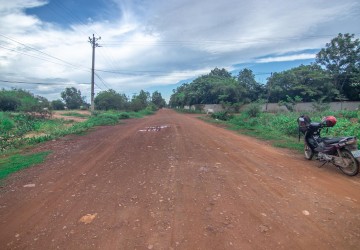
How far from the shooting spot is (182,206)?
3660 millimetres

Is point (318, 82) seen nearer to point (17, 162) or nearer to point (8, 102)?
point (17, 162)

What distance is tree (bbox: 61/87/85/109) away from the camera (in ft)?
257

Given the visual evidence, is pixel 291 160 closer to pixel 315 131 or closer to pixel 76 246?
pixel 315 131

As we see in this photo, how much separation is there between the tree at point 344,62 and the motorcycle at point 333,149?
111ft

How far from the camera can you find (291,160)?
21.5 ft

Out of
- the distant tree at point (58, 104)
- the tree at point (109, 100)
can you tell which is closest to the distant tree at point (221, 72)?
the tree at point (109, 100)

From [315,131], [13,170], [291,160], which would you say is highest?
[315,131]

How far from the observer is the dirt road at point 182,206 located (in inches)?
112

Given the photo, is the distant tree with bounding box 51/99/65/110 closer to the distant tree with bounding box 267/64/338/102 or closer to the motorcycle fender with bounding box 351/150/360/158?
the distant tree with bounding box 267/64/338/102

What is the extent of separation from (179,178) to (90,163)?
277cm

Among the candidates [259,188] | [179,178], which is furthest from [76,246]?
[259,188]

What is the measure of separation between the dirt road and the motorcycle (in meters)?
0.21

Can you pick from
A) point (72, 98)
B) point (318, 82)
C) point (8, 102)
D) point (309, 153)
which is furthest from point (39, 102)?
point (72, 98)

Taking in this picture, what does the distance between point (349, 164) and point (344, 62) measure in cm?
3786
